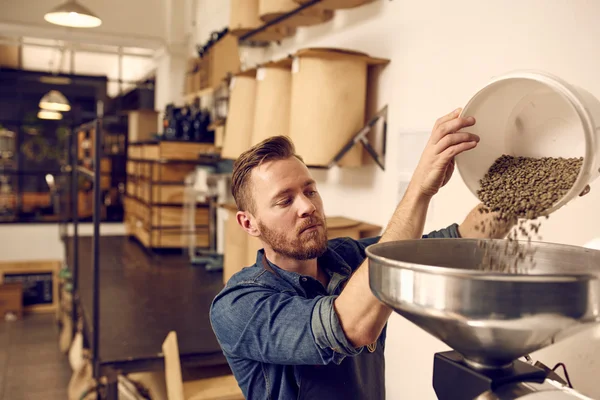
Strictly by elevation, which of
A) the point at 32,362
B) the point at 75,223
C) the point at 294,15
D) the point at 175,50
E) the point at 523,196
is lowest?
the point at 32,362

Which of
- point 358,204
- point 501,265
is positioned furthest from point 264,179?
point 358,204

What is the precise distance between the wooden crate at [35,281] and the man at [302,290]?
6301 mm

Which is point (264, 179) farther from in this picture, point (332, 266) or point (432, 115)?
Answer: point (432, 115)

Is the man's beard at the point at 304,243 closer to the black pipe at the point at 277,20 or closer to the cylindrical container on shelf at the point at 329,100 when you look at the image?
the cylindrical container on shelf at the point at 329,100

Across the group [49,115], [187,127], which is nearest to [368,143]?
[187,127]

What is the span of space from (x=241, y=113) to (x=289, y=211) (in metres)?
1.71

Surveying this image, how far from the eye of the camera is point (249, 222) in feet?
4.86

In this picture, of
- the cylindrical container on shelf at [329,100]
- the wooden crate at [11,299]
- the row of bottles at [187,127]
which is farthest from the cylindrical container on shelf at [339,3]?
the wooden crate at [11,299]

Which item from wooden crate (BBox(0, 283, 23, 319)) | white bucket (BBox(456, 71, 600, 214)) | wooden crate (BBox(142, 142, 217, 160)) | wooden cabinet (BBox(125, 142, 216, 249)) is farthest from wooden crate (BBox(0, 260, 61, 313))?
white bucket (BBox(456, 71, 600, 214))

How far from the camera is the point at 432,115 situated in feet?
6.45

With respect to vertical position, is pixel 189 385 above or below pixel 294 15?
below

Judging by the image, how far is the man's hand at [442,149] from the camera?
1018 millimetres

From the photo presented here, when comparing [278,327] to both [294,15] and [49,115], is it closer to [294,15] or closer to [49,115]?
[294,15]

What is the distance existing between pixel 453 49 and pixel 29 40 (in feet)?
25.0
